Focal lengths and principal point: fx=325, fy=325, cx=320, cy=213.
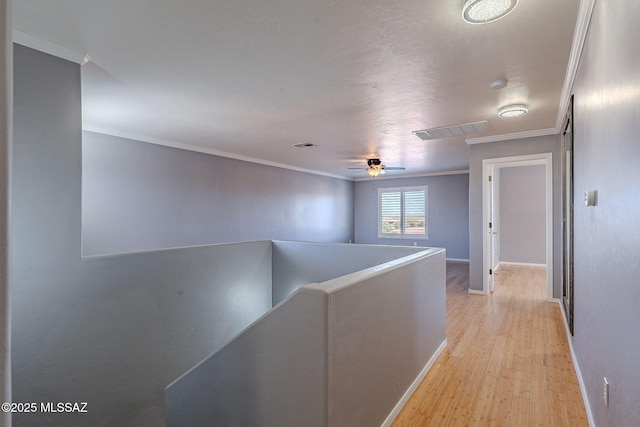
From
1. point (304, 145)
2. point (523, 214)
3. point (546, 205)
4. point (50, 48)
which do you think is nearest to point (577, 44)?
point (546, 205)

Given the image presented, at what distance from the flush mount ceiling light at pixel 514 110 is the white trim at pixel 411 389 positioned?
8.55ft

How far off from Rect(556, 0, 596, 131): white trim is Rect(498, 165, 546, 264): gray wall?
15.5 ft

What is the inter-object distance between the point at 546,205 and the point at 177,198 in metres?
5.79

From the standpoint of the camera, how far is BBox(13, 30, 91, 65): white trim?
2293 millimetres

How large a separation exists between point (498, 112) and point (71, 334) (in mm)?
4766

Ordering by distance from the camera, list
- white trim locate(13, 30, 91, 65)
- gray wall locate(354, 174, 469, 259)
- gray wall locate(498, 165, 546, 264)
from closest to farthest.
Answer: white trim locate(13, 30, 91, 65) → gray wall locate(498, 165, 546, 264) → gray wall locate(354, 174, 469, 259)

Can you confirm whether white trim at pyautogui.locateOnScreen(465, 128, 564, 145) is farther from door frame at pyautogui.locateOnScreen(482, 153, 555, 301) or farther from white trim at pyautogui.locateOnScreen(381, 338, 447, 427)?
white trim at pyautogui.locateOnScreen(381, 338, 447, 427)

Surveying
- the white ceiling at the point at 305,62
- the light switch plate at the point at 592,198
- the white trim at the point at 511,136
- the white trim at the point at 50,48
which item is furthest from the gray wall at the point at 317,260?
the white trim at the point at 50,48

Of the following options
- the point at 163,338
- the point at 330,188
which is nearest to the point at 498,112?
the point at 163,338

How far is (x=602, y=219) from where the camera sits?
5.54 feet

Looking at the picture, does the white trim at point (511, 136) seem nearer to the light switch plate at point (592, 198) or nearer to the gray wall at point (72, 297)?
the light switch plate at point (592, 198)

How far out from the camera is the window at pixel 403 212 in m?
9.48

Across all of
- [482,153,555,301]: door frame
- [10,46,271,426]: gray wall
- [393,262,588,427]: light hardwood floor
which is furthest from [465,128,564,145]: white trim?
[10,46,271,426]: gray wall

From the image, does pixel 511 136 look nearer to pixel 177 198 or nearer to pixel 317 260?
pixel 317 260
